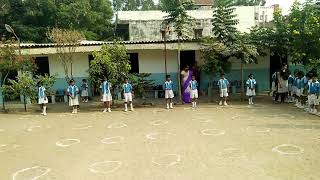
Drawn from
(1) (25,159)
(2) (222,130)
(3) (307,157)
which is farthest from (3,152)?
(3) (307,157)

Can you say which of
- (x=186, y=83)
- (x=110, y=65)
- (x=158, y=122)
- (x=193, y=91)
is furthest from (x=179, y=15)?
(x=158, y=122)

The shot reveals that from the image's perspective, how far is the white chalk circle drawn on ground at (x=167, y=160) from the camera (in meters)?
7.82

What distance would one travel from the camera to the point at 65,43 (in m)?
17.4

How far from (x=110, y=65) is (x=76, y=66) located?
4331 millimetres

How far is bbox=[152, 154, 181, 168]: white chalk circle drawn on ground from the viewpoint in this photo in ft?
25.7

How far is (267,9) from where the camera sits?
43969 mm

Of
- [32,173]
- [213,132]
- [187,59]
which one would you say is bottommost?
[32,173]

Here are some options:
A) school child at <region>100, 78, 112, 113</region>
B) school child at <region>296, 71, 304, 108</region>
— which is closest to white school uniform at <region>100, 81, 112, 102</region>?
school child at <region>100, 78, 112, 113</region>

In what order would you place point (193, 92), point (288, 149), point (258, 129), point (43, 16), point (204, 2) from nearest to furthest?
point (288, 149) < point (258, 129) < point (193, 92) < point (43, 16) < point (204, 2)

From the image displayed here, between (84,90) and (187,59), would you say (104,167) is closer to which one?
(84,90)

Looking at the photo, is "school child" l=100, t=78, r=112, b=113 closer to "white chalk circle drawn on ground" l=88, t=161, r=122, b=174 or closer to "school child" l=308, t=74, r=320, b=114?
"school child" l=308, t=74, r=320, b=114

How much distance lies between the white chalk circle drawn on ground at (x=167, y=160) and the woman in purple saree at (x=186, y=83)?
9187 millimetres

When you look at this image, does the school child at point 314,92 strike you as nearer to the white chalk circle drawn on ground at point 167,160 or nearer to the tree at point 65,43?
the white chalk circle drawn on ground at point 167,160

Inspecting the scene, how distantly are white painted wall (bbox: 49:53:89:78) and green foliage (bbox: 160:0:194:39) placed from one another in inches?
201
